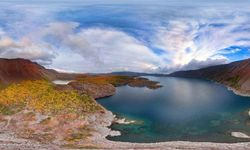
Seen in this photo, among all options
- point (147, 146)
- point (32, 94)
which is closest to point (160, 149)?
point (147, 146)

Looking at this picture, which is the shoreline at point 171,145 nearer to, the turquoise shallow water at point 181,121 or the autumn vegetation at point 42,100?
the turquoise shallow water at point 181,121

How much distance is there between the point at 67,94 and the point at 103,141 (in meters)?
34.4

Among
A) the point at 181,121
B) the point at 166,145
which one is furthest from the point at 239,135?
the point at 181,121

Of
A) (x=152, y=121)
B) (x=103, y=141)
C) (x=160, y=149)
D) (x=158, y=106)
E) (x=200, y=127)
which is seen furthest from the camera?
(x=158, y=106)

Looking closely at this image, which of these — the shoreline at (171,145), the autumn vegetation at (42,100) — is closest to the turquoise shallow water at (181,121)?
the shoreline at (171,145)

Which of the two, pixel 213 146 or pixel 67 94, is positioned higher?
pixel 67 94

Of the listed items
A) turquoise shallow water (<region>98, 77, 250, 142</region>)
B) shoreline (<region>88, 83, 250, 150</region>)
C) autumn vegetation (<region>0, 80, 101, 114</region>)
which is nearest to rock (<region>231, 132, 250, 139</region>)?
turquoise shallow water (<region>98, 77, 250, 142</region>)

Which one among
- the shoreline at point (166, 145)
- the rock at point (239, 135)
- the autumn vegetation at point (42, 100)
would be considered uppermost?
the autumn vegetation at point (42, 100)

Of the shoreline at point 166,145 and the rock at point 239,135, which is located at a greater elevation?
the rock at point 239,135

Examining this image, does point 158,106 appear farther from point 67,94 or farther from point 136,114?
point 67,94

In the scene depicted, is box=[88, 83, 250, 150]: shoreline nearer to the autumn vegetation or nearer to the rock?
the rock

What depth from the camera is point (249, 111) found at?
434 feet

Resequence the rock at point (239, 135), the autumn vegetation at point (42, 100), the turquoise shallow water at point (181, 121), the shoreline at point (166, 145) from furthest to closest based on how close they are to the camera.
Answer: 1. the autumn vegetation at point (42, 100)
2. the turquoise shallow water at point (181, 121)
3. the rock at point (239, 135)
4. the shoreline at point (166, 145)

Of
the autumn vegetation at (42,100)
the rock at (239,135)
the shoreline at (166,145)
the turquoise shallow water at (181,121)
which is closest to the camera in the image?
the shoreline at (166,145)
